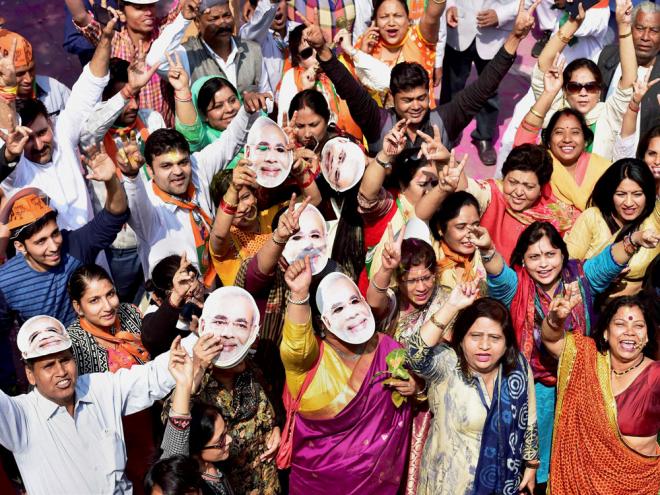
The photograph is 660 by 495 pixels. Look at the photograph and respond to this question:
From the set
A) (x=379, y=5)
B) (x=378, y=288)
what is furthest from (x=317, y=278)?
(x=379, y=5)

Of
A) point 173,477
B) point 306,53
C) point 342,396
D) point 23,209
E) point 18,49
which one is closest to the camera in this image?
point 173,477

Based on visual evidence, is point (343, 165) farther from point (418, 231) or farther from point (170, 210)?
point (170, 210)

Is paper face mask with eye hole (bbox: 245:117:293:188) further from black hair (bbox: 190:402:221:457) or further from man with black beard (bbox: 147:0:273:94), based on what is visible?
black hair (bbox: 190:402:221:457)

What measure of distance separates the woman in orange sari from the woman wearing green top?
2253 mm

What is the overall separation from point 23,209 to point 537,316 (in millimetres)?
2540

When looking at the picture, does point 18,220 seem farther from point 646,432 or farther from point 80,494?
point 646,432

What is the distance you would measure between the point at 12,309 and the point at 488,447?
2.33m

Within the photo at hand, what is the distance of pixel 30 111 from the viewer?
602 centimetres

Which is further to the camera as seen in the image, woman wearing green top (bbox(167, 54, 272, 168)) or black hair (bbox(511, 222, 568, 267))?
woman wearing green top (bbox(167, 54, 272, 168))

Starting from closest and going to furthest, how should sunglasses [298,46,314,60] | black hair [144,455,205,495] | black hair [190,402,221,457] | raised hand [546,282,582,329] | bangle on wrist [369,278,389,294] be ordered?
1. black hair [144,455,205,495]
2. black hair [190,402,221,457]
3. raised hand [546,282,582,329]
4. bangle on wrist [369,278,389,294]
5. sunglasses [298,46,314,60]

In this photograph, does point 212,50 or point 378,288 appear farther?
point 212,50

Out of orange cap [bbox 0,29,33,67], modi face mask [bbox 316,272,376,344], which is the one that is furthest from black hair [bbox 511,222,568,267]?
orange cap [bbox 0,29,33,67]

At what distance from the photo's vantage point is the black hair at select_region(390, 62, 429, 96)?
6340 mm

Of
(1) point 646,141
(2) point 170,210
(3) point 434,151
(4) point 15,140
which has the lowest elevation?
(2) point 170,210
